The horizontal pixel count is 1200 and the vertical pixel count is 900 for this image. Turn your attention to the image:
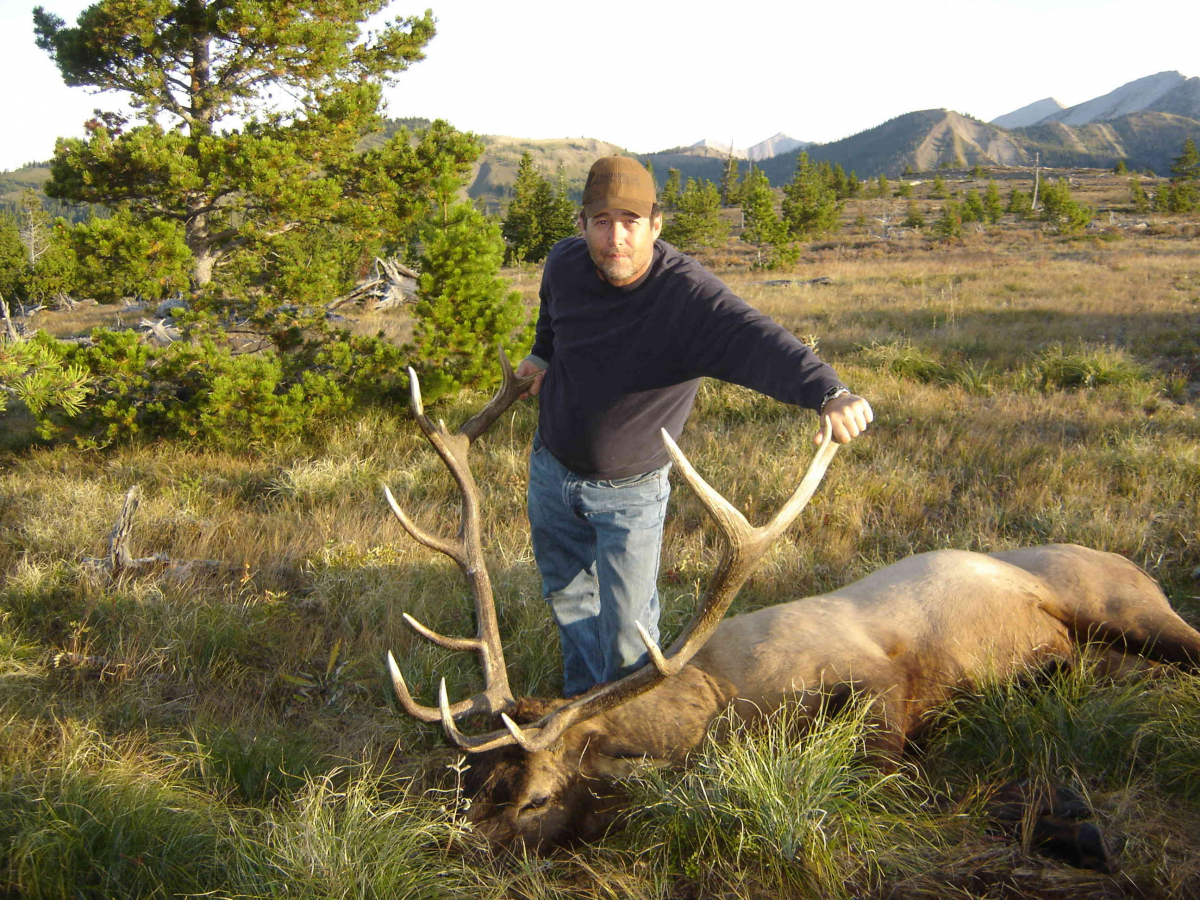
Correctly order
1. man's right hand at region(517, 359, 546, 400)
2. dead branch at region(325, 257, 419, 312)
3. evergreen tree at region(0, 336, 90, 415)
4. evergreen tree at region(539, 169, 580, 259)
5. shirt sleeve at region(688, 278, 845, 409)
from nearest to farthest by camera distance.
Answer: shirt sleeve at region(688, 278, 845, 409) → man's right hand at region(517, 359, 546, 400) → evergreen tree at region(0, 336, 90, 415) → dead branch at region(325, 257, 419, 312) → evergreen tree at region(539, 169, 580, 259)

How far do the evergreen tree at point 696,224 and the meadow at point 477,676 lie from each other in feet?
110

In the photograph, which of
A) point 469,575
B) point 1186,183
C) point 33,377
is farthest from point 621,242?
point 1186,183

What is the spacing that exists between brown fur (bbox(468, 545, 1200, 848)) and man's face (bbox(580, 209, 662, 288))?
1607 mm

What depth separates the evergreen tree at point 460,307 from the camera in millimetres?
7445

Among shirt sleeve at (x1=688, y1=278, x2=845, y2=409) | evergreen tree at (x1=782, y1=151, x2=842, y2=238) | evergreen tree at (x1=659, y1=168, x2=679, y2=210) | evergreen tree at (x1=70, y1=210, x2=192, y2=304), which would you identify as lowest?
shirt sleeve at (x1=688, y1=278, x2=845, y2=409)

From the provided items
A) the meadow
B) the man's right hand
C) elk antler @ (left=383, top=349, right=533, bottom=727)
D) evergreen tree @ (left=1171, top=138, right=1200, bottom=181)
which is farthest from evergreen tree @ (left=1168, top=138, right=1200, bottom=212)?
elk antler @ (left=383, top=349, right=533, bottom=727)

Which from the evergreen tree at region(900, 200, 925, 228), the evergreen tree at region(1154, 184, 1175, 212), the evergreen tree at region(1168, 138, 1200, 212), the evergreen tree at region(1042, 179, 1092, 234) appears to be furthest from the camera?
the evergreen tree at region(1154, 184, 1175, 212)

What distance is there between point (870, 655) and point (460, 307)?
Answer: 5.72m

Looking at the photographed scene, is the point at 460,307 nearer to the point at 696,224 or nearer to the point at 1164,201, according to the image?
the point at 696,224

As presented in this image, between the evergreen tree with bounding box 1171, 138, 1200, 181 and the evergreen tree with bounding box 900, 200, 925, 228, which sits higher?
the evergreen tree with bounding box 1171, 138, 1200, 181

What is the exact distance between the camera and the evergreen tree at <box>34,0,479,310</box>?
7.07m

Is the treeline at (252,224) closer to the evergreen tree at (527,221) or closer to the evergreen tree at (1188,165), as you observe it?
the evergreen tree at (527,221)

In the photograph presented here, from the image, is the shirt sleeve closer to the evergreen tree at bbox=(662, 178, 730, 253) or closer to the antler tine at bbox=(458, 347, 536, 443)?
the antler tine at bbox=(458, 347, 536, 443)

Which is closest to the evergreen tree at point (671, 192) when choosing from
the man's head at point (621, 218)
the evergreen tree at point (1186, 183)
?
the evergreen tree at point (1186, 183)
